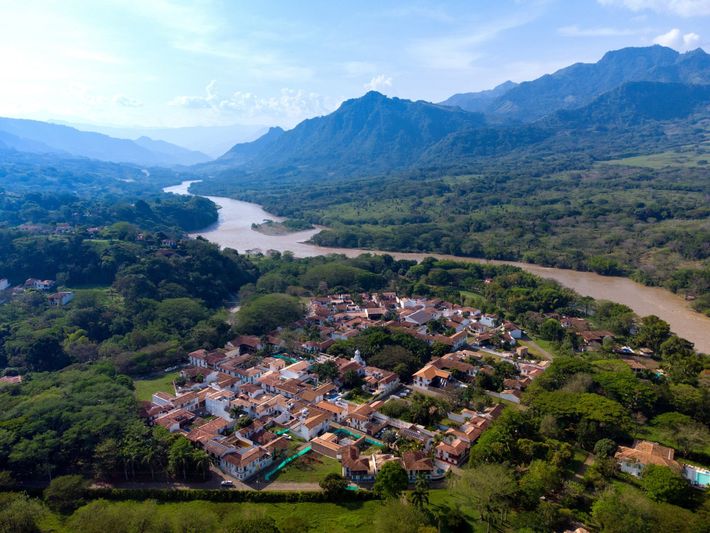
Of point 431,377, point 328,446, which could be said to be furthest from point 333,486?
point 431,377

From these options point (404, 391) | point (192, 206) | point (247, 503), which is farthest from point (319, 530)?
point (192, 206)

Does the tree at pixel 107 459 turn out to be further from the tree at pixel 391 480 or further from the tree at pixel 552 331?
the tree at pixel 552 331

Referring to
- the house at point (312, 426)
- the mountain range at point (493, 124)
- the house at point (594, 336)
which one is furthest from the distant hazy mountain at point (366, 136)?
the house at point (312, 426)

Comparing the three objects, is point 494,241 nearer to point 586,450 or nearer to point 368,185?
point 586,450

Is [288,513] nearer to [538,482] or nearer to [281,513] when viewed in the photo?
[281,513]

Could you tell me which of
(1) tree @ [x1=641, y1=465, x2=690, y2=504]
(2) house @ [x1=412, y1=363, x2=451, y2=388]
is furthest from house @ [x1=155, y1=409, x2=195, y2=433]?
(1) tree @ [x1=641, y1=465, x2=690, y2=504]

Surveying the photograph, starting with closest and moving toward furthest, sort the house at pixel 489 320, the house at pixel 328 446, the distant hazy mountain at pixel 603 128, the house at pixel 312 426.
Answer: the house at pixel 328 446, the house at pixel 312 426, the house at pixel 489 320, the distant hazy mountain at pixel 603 128
